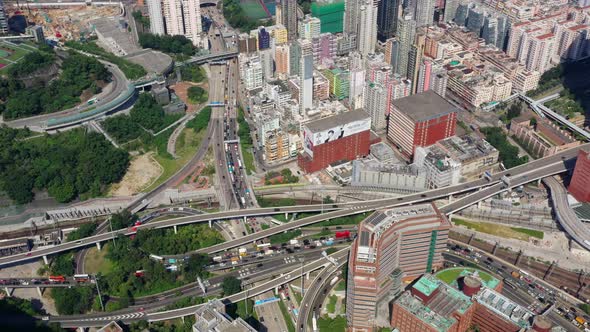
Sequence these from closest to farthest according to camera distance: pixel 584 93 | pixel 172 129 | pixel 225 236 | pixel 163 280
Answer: pixel 163 280
pixel 225 236
pixel 172 129
pixel 584 93

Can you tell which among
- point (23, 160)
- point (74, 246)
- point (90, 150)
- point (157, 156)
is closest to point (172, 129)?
point (157, 156)

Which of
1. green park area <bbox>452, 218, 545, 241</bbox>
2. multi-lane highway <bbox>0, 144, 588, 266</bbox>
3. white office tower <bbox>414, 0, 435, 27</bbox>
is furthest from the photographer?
white office tower <bbox>414, 0, 435, 27</bbox>

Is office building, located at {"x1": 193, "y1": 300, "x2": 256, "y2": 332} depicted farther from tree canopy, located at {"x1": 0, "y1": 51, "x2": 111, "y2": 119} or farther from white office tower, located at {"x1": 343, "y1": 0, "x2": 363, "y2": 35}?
white office tower, located at {"x1": 343, "y1": 0, "x2": 363, "y2": 35}

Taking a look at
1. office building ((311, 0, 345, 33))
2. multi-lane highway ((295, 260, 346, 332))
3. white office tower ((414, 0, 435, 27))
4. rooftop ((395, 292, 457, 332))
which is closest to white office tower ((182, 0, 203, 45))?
office building ((311, 0, 345, 33))

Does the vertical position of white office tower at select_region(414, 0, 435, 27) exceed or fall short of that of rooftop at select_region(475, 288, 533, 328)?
it exceeds it

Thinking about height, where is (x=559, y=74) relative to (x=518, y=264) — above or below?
above

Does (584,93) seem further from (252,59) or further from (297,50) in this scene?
(252,59)

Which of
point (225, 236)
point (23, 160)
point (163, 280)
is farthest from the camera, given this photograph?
point (23, 160)

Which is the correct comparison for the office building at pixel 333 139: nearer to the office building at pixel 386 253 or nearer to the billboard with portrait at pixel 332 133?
the billboard with portrait at pixel 332 133
